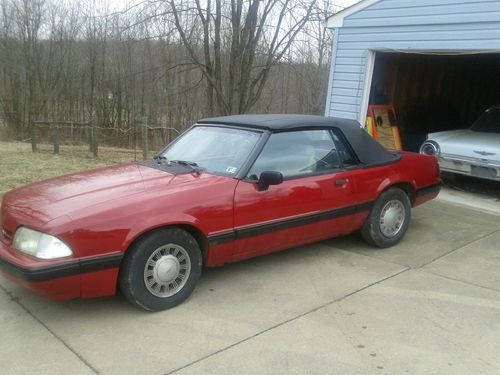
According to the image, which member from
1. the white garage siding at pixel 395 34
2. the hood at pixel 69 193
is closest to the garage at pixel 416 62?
the white garage siding at pixel 395 34

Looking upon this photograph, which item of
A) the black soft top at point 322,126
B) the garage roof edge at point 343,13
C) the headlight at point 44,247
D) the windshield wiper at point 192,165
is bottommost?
the headlight at point 44,247

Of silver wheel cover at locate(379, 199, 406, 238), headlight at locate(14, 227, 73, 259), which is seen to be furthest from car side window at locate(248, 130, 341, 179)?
headlight at locate(14, 227, 73, 259)

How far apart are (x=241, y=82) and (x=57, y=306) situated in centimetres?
1240

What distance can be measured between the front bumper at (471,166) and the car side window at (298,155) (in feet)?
13.7

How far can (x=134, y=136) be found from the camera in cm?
2011

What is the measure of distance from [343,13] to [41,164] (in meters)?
6.90

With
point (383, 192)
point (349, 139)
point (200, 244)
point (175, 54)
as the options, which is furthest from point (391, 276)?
point (175, 54)

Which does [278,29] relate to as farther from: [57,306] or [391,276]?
[57,306]

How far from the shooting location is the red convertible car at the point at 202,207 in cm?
328

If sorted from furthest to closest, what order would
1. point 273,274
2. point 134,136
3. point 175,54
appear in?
point 134,136, point 175,54, point 273,274

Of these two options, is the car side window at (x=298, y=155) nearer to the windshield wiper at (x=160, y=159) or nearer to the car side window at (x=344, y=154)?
the car side window at (x=344, y=154)

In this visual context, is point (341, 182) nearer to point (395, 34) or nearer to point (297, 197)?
point (297, 197)

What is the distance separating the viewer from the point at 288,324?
11.4ft

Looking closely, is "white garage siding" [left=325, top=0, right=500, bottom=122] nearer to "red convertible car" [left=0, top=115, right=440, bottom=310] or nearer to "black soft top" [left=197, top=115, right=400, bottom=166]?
"red convertible car" [left=0, top=115, right=440, bottom=310]
